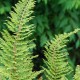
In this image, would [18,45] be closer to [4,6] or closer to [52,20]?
[4,6]

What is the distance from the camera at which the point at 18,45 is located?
1174 millimetres

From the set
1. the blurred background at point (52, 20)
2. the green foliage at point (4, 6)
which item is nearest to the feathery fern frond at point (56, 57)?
the green foliage at point (4, 6)

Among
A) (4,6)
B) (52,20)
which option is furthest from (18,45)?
(52,20)

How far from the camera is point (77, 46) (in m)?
3.71

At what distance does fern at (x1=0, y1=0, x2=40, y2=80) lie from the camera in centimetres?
112

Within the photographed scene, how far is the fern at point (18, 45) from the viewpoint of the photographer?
1.12 metres

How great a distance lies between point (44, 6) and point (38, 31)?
0.29 metres

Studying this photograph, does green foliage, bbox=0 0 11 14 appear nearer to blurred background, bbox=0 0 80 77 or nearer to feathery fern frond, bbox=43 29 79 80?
blurred background, bbox=0 0 80 77

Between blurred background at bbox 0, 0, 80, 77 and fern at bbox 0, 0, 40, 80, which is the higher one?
blurred background at bbox 0, 0, 80, 77

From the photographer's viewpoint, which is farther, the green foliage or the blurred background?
the blurred background

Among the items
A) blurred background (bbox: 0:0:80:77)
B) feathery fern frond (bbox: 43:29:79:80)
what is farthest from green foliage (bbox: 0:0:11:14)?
feathery fern frond (bbox: 43:29:79:80)

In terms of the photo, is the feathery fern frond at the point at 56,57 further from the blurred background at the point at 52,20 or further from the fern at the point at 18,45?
the blurred background at the point at 52,20

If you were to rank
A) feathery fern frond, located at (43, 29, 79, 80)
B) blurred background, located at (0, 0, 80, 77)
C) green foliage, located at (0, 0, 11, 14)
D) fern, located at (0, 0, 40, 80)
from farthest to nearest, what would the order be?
blurred background, located at (0, 0, 80, 77) < green foliage, located at (0, 0, 11, 14) < feathery fern frond, located at (43, 29, 79, 80) < fern, located at (0, 0, 40, 80)

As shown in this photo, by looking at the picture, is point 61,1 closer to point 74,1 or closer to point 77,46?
point 74,1
